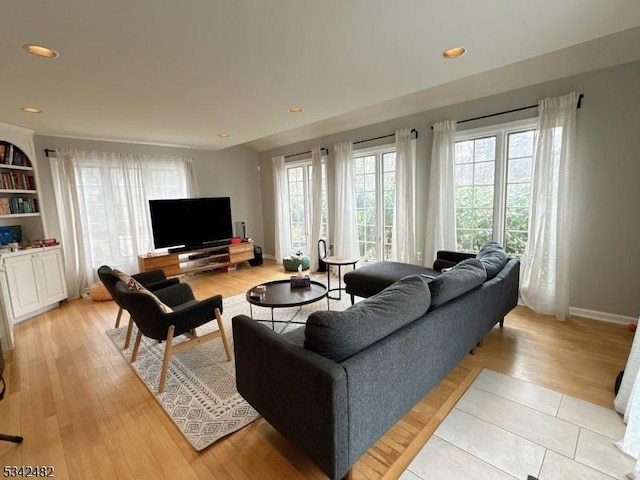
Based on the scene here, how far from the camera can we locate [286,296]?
303cm

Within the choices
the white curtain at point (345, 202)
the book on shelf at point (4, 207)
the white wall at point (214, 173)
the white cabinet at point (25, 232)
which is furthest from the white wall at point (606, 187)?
the book on shelf at point (4, 207)

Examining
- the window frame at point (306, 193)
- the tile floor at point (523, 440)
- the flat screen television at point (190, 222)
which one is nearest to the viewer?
the tile floor at point (523, 440)

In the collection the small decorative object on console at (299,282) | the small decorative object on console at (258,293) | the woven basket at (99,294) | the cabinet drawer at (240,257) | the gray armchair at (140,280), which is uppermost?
the gray armchair at (140,280)

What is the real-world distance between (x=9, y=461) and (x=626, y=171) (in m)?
5.22

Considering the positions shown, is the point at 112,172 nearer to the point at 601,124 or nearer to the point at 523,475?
the point at 523,475

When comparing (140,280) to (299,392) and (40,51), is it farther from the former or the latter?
(299,392)

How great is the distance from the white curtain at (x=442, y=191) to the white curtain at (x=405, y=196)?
26cm

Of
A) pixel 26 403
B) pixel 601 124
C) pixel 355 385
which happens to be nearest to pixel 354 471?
pixel 355 385

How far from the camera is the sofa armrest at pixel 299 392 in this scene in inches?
49.2

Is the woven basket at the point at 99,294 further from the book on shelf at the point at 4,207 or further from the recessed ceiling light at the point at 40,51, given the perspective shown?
the recessed ceiling light at the point at 40,51

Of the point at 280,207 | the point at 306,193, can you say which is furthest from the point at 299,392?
the point at 280,207

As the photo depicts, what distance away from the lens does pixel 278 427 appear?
157 centimetres

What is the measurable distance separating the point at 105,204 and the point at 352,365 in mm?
5186

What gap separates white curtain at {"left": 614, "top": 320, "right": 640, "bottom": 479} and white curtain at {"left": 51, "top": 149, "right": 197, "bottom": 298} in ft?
19.8
